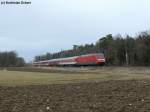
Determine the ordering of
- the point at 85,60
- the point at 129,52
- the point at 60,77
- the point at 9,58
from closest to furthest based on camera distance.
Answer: the point at 60,77 → the point at 85,60 → the point at 129,52 → the point at 9,58

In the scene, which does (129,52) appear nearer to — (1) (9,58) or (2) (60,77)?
(2) (60,77)

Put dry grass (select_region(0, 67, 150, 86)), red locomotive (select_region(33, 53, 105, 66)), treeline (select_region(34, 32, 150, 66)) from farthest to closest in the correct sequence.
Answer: treeline (select_region(34, 32, 150, 66))
red locomotive (select_region(33, 53, 105, 66))
dry grass (select_region(0, 67, 150, 86))

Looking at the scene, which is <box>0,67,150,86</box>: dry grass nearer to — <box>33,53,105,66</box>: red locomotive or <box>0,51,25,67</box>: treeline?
<box>33,53,105,66</box>: red locomotive

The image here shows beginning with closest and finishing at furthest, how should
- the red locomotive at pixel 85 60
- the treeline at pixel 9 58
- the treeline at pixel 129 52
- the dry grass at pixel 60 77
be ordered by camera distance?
the dry grass at pixel 60 77, the red locomotive at pixel 85 60, the treeline at pixel 129 52, the treeline at pixel 9 58

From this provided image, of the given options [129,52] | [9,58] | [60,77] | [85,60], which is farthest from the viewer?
[9,58]

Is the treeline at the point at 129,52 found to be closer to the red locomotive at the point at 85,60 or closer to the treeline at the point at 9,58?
the red locomotive at the point at 85,60

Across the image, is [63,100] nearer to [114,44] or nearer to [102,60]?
[102,60]

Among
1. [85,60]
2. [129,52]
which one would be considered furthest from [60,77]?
[129,52]

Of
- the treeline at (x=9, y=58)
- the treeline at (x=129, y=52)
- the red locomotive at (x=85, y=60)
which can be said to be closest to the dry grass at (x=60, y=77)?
the red locomotive at (x=85, y=60)

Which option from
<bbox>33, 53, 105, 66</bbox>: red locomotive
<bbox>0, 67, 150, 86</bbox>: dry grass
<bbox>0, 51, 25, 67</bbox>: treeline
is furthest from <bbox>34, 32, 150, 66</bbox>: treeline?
<bbox>0, 51, 25, 67</bbox>: treeline

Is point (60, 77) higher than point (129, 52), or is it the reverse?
point (129, 52)

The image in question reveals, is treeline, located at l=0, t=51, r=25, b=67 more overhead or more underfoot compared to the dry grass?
more overhead

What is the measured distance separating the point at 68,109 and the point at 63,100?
2159mm

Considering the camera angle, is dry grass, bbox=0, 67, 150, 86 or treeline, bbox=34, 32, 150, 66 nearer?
dry grass, bbox=0, 67, 150, 86
